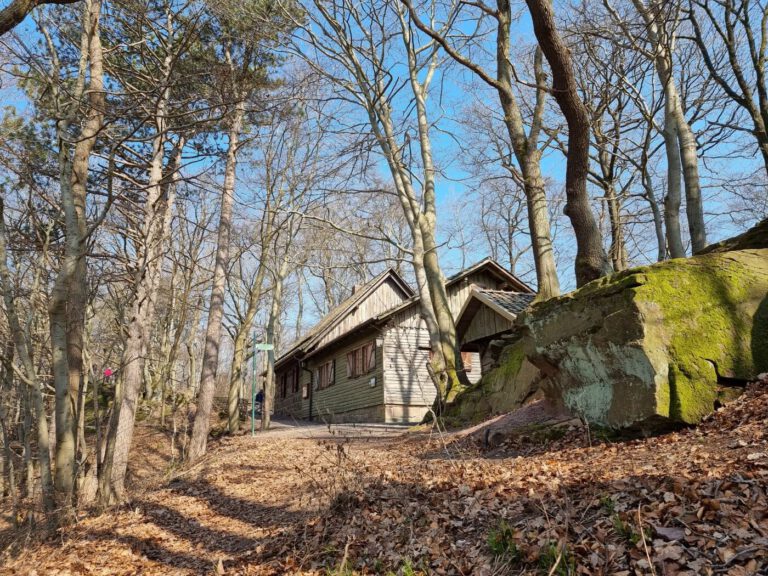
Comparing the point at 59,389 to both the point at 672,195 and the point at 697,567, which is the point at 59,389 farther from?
the point at 672,195

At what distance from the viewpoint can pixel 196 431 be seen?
41.2 ft

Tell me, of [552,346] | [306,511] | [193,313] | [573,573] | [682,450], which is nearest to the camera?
[573,573]

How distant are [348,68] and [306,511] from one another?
1205 centimetres

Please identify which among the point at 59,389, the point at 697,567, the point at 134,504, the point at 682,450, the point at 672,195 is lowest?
the point at 134,504

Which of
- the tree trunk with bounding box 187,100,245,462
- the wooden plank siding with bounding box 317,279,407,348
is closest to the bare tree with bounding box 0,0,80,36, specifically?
the tree trunk with bounding box 187,100,245,462

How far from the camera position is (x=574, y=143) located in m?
8.24

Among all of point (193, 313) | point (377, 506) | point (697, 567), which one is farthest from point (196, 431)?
point (193, 313)

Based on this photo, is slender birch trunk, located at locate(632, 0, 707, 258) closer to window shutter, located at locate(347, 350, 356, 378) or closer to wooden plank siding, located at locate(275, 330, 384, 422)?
wooden plank siding, located at locate(275, 330, 384, 422)

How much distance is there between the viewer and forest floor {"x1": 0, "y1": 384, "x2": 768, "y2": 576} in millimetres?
2965

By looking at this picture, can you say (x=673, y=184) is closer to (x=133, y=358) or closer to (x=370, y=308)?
(x=133, y=358)

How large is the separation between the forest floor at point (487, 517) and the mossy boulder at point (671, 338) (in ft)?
1.05

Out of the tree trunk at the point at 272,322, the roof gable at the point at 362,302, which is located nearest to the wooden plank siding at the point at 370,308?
the roof gable at the point at 362,302

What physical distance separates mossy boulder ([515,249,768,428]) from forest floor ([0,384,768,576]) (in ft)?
1.05

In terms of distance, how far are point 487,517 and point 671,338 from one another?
9.90 ft
